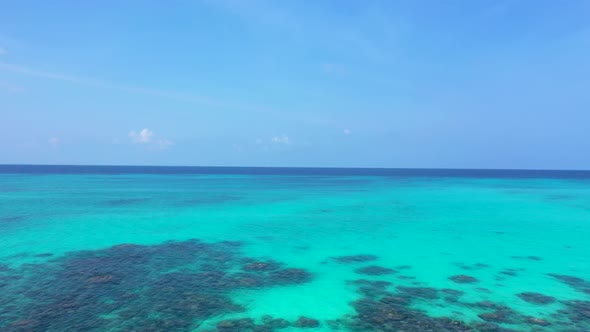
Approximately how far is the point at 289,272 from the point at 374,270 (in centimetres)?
434

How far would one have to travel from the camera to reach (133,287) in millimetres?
14664

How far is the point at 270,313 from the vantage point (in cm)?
1277

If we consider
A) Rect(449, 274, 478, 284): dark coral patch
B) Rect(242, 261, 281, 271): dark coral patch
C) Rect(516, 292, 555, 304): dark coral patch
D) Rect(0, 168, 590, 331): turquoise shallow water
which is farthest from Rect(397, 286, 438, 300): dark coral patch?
Rect(242, 261, 281, 271): dark coral patch

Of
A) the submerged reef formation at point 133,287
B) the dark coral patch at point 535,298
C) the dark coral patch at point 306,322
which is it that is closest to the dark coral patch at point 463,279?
the dark coral patch at point 535,298

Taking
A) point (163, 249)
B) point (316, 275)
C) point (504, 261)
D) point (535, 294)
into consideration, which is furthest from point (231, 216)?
point (535, 294)

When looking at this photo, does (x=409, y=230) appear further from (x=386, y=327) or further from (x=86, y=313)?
(x=86, y=313)

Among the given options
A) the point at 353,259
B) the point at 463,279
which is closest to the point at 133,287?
the point at 353,259

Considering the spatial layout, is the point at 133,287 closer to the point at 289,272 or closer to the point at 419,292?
the point at 289,272

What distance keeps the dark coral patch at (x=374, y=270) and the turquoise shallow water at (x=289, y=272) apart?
10 cm

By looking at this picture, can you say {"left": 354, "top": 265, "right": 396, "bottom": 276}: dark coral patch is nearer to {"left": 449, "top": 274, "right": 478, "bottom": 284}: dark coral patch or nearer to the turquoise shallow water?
the turquoise shallow water

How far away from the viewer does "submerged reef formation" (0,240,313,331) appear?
11672 millimetres

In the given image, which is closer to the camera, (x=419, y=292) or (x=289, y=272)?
(x=419, y=292)

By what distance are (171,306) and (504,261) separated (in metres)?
17.4

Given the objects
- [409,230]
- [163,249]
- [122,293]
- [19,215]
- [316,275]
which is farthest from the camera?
[19,215]
